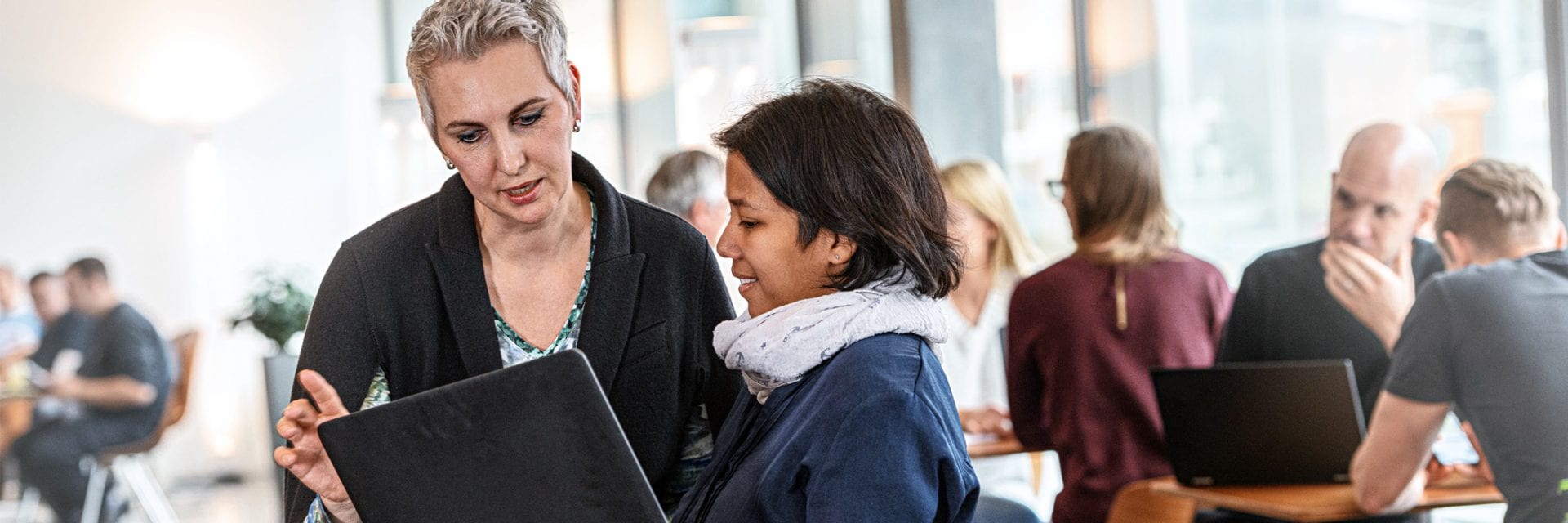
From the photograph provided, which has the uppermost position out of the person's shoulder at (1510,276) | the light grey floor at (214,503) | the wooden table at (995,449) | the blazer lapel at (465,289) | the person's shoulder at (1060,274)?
the blazer lapel at (465,289)

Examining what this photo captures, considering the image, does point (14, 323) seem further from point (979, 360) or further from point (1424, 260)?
point (1424, 260)

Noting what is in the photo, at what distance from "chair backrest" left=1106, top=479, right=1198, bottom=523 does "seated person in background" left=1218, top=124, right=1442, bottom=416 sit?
35cm

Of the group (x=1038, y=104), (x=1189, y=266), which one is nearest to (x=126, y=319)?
(x=1038, y=104)

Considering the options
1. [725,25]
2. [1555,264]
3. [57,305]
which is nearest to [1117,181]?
[1555,264]

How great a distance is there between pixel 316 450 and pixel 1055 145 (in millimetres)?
4414

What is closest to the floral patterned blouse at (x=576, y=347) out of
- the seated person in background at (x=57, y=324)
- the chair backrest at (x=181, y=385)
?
the chair backrest at (x=181, y=385)

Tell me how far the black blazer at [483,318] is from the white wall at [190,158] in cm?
746

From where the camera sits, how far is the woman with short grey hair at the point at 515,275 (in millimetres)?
1522

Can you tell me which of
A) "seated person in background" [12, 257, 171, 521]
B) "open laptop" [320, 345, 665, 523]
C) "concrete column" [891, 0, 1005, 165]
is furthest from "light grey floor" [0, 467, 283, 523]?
"open laptop" [320, 345, 665, 523]

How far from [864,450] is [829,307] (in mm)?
177

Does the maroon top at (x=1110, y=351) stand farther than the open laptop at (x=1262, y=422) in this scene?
Yes

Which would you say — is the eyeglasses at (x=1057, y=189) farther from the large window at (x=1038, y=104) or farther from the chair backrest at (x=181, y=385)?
the chair backrest at (x=181, y=385)

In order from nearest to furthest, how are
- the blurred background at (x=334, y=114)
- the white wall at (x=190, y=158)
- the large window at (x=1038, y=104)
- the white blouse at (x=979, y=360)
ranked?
the white blouse at (x=979, y=360) < the blurred background at (x=334, y=114) < the large window at (x=1038, y=104) < the white wall at (x=190, y=158)

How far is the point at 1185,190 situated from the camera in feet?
15.8
